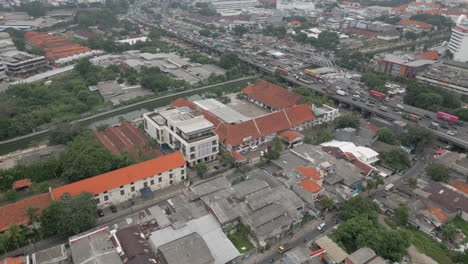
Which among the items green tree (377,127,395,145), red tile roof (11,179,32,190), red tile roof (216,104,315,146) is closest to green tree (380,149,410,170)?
green tree (377,127,395,145)

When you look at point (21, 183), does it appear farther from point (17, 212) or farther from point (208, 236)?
point (208, 236)

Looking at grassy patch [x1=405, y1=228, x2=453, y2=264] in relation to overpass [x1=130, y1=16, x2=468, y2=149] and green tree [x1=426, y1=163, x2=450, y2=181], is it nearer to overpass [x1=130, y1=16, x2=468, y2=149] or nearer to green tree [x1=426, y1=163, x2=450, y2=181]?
green tree [x1=426, y1=163, x2=450, y2=181]

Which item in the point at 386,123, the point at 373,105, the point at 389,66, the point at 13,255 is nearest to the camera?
the point at 13,255

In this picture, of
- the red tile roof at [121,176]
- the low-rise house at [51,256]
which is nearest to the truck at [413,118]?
the red tile roof at [121,176]

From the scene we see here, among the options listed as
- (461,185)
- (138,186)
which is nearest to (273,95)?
(461,185)

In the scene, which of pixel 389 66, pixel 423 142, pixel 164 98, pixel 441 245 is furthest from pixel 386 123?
pixel 164 98

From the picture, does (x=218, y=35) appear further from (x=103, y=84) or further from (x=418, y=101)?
(x=418, y=101)
